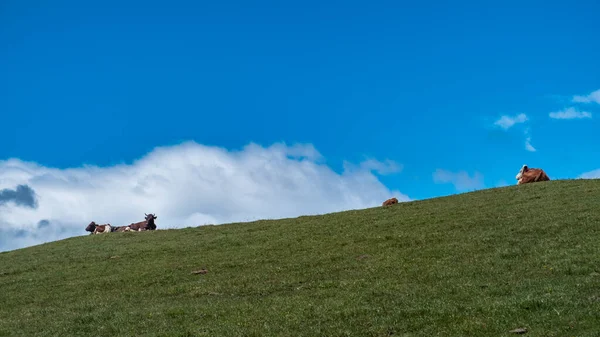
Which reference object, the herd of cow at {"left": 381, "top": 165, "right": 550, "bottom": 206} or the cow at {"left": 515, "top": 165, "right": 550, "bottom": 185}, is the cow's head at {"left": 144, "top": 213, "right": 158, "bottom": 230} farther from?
the cow at {"left": 515, "top": 165, "right": 550, "bottom": 185}

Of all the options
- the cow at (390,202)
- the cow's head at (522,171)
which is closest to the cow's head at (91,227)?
the cow at (390,202)

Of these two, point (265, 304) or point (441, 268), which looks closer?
point (265, 304)

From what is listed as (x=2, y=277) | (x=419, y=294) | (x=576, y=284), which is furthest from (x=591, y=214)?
(x=2, y=277)

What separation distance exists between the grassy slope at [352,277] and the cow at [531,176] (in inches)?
203

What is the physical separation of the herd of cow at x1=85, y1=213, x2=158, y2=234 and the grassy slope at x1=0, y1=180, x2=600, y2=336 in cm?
1365

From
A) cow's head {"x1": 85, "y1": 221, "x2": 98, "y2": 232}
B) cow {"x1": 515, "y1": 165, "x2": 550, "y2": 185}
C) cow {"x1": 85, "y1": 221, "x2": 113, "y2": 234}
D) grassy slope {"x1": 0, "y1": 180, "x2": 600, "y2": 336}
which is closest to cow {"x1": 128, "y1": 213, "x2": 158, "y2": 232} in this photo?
cow {"x1": 85, "y1": 221, "x2": 113, "y2": 234}

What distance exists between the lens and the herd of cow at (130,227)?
5721cm

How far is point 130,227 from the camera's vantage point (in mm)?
58281

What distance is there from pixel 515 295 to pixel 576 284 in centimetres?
215

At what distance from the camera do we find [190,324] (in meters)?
18.0

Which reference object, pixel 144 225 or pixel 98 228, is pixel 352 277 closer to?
pixel 144 225

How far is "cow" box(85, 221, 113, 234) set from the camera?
60344mm

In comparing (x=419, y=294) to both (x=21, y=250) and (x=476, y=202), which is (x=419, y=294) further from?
(x=21, y=250)

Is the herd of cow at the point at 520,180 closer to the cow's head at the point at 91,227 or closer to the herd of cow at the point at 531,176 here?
the herd of cow at the point at 531,176
